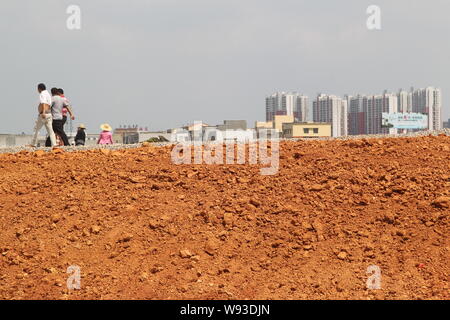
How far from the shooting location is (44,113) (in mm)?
12312

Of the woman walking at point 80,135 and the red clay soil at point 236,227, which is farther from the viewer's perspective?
the woman walking at point 80,135

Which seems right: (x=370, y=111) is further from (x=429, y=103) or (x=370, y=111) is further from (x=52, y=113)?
(x=52, y=113)

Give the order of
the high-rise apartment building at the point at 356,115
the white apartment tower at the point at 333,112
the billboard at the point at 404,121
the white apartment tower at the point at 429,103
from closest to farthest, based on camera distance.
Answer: the billboard at the point at 404,121
the white apartment tower at the point at 429,103
the white apartment tower at the point at 333,112
the high-rise apartment building at the point at 356,115

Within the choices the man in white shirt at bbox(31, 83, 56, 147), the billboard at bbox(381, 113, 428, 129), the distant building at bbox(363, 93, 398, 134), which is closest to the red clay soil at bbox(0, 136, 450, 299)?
the man in white shirt at bbox(31, 83, 56, 147)

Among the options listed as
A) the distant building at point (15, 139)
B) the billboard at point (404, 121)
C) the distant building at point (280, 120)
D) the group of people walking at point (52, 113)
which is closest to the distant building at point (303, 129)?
the distant building at point (280, 120)

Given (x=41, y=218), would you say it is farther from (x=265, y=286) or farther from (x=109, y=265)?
(x=265, y=286)

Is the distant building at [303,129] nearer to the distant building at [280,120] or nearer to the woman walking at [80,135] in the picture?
the distant building at [280,120]

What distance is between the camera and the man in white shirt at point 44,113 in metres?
12.3

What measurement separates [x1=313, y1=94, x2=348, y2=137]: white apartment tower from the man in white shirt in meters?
74.9

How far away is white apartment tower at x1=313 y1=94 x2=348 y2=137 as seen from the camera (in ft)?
283

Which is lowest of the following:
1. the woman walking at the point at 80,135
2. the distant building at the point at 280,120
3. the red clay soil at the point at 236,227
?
the red clay soil at the point at 236,227

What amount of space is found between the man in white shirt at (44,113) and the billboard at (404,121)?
6225cm

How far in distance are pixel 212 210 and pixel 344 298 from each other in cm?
210

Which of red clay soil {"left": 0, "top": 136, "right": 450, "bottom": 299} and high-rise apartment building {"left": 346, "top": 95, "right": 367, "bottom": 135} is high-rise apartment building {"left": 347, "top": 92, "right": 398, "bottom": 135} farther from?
red clay soil {"left": 0, "top": 136, "right": 450, "bottom": 299}
